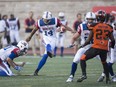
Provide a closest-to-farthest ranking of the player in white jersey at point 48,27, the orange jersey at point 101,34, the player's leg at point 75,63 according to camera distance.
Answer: the orange jersey at point 101,34 < the player's leg at point 75,63 < the player in white jersey at point 48,27

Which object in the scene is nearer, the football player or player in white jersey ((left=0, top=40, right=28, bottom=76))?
the football player

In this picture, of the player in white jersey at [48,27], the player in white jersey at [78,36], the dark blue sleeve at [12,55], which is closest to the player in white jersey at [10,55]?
the dark blue sleeve at [12,55]

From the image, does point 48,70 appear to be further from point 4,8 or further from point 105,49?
point 4,8

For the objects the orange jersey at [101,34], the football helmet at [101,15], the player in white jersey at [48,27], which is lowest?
the player in white jersey at [48,27]

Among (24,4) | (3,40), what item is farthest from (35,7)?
(3,40)

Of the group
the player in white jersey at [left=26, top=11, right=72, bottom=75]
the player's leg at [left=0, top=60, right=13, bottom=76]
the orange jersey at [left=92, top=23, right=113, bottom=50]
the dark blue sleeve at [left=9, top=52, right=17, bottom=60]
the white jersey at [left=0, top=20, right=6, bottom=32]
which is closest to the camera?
the orange jersey at [left=92, top=23, right=113, bottom=50]

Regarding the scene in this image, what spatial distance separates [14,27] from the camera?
25828 millimetres

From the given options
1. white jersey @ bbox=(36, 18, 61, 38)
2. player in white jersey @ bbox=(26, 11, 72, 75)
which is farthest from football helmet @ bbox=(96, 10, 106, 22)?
white jersey @ bbox=(36, 18, 61, 38)

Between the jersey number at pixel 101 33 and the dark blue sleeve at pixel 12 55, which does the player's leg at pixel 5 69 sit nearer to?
the dark blue sleeve at pixel 12 55

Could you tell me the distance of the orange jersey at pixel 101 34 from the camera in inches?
526

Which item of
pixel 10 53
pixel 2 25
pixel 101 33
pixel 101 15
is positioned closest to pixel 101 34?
pixel 101 33

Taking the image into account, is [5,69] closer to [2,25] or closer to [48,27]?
[48,27]

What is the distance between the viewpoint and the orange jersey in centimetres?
1335

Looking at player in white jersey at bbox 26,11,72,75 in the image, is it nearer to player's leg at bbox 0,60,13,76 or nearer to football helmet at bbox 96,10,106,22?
player's leg at bbox 0,60,13,76
